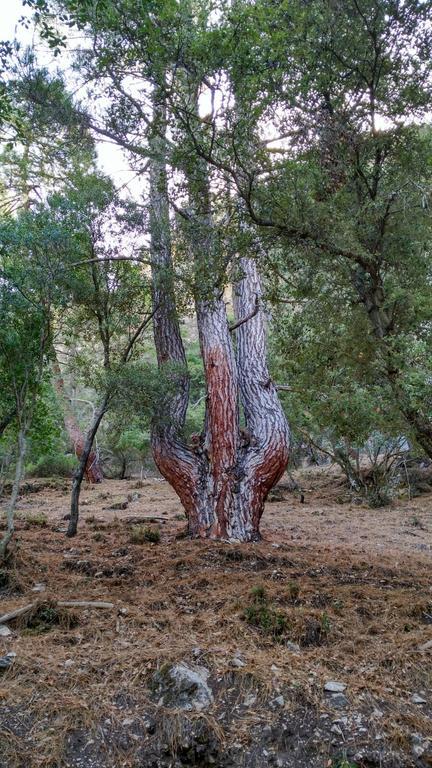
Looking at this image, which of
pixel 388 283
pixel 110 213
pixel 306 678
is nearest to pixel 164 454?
pixel 110 213

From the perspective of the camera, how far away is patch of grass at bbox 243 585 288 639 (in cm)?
323

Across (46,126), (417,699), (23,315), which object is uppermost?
(46,126)

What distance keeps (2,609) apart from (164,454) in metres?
3.20

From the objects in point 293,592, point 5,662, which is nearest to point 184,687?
point 5,662

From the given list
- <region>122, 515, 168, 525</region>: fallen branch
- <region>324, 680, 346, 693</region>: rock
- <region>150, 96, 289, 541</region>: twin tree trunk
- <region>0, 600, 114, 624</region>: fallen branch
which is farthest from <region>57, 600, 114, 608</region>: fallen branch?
<region>122, 515, 168, 525</region>: fallen branch

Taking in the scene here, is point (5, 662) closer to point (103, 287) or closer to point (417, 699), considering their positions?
point (417, 699)

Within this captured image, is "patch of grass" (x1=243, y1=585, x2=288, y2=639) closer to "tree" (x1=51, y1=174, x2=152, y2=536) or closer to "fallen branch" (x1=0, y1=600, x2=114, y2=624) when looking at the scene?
"fallen branch" (x1=0, y1=600, x2=114, y2=624)

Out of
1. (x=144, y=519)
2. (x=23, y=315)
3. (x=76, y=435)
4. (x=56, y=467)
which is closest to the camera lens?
(x=23, y=315)

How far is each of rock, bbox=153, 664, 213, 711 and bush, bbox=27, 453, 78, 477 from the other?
1375 centimetres

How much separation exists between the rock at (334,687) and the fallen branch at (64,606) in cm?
168

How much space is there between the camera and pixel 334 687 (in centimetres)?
261

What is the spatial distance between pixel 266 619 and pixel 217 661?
1.96 ft

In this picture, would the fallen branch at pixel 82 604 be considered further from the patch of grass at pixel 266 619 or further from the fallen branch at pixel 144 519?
the fallen branch at pixel 144 519

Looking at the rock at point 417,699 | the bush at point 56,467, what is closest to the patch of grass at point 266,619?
the rock at point 417,699
